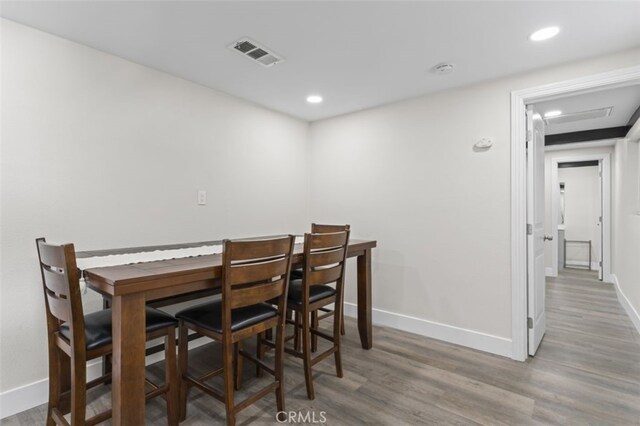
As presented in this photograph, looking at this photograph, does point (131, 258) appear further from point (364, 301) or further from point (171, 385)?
point (364, 301)

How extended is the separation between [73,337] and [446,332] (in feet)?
8.95

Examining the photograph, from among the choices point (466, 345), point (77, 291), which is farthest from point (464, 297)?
point (77, 291)

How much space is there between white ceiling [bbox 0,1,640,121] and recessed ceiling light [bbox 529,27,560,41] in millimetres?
38

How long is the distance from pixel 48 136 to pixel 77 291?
1193 mm

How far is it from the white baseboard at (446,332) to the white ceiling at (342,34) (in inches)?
84.1

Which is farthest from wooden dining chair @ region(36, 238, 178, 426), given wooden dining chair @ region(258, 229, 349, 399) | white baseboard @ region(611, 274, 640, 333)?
white baseboard @ region(611, 274, 640, 333)

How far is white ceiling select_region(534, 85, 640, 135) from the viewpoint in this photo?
9.34 ft

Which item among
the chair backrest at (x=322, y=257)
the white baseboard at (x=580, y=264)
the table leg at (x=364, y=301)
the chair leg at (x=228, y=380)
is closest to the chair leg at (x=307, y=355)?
Result: the chair backrest at (x=322, y=257)

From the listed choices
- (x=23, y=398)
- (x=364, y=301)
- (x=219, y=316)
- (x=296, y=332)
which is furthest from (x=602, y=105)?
(x=23, y=398)

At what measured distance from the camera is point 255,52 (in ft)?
7.30

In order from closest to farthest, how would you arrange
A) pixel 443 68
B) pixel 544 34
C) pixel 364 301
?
pixel 544 34, pixel 443 68, pixel 364 301

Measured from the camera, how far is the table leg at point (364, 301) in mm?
2742

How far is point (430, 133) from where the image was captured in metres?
3.03

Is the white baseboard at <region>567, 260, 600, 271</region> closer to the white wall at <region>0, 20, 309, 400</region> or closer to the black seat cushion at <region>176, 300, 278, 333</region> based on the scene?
the white wall at <region>0, 20, 309, 400</region>
